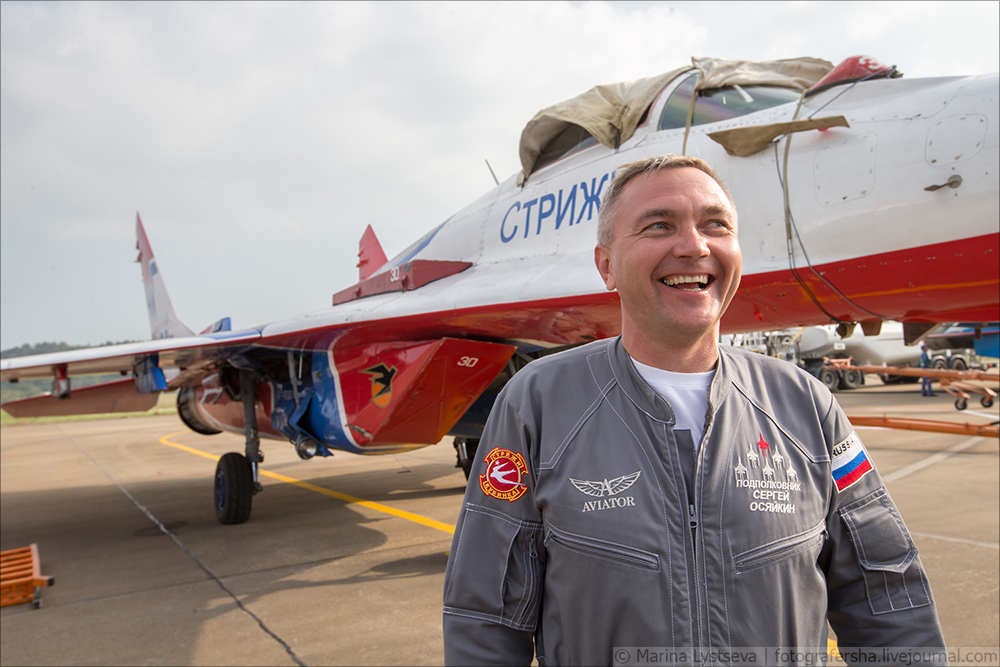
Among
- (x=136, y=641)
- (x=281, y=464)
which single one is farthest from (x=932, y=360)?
(x=136, y=641)

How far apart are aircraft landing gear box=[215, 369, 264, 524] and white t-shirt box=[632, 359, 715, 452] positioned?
6919 millimetres

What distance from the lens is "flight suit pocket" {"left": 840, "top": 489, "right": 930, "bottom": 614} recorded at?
1260 millimetres

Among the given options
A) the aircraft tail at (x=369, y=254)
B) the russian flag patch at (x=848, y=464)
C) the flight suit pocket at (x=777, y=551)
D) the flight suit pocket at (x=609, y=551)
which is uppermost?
the aircraft tail at (x=369, y=254)

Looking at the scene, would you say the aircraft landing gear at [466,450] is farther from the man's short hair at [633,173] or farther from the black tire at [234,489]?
the man's short hair at [633,173]

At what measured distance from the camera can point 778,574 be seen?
119 cm

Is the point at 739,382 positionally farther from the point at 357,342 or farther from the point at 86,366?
the point at 86,366

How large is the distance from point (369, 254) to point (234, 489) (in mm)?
5014

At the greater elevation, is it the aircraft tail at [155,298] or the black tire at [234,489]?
the aircraft tail at [155,298]

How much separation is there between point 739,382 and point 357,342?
5170 mm

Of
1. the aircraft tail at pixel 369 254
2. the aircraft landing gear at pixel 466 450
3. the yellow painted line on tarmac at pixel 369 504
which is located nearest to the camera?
the yellow painted line on tarmac at pixel 369 504

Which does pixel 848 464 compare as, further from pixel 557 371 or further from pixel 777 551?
pixel 557 371

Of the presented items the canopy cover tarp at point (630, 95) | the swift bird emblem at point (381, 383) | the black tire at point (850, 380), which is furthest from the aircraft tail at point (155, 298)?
the black tire at point (850, 380)

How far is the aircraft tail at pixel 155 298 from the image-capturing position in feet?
41.6

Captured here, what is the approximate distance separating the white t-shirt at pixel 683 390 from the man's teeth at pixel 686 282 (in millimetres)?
192
